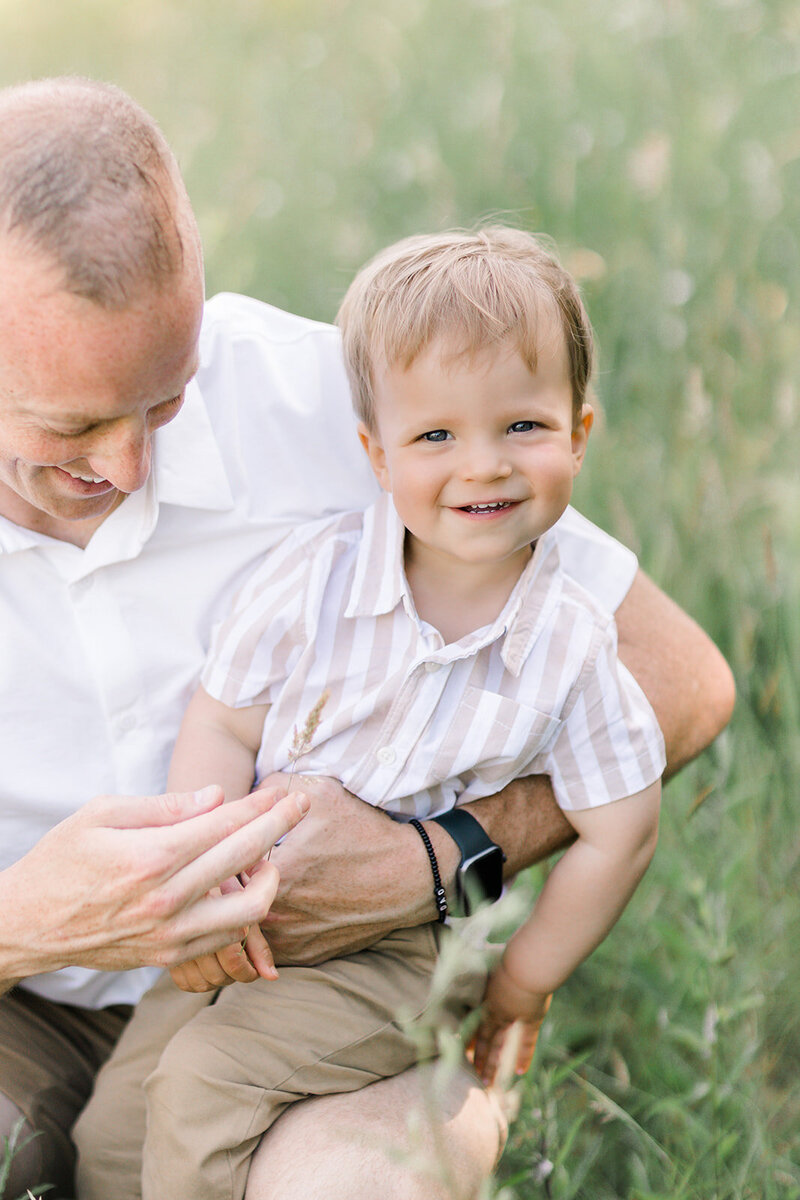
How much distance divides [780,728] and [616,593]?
0.75m

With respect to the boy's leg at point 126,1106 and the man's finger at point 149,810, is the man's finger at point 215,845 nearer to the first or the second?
the man's finger at point 149,810

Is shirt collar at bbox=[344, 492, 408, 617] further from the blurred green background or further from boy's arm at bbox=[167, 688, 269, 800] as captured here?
the blurred green background

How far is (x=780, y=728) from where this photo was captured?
2.54 m

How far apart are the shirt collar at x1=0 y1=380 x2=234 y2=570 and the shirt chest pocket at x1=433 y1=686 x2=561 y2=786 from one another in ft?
1.79

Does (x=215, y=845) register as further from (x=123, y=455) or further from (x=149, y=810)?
(x=123, y=455)

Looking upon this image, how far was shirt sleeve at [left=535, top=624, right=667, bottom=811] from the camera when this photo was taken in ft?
5.66

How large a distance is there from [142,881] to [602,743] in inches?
27.7

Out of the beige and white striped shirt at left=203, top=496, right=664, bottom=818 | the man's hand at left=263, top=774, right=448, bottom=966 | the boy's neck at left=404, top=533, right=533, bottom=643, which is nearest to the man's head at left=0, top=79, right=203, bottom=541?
the beige and white striped shirt at left=203, top=496, right=664, bottom=818

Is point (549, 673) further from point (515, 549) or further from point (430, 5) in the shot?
point (430, 5)

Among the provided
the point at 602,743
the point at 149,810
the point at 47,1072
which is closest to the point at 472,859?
the point at 602,743

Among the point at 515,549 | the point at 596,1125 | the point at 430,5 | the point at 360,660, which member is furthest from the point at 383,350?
the point at 430,5

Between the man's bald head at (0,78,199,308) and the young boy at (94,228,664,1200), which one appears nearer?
Answer: the man's bald head at (0,78,199,308)

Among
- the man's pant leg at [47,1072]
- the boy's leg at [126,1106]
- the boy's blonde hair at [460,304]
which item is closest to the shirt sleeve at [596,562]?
the boy's blonde hair at [460,304]

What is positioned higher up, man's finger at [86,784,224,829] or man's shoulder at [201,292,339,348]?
man's shoulder at [201,292,339,348]
